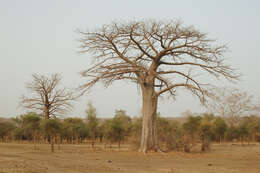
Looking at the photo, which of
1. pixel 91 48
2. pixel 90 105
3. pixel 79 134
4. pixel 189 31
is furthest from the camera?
pixel 79 134

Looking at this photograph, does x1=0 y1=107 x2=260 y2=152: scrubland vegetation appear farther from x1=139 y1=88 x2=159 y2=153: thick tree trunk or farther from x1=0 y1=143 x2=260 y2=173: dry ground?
x1=0 y1=143 x2=260 y2=173: dry ground

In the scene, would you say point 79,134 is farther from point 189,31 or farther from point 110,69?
point 189,31

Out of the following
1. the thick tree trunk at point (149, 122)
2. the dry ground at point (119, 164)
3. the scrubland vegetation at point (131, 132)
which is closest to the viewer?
the dry ground at point (119, 164)

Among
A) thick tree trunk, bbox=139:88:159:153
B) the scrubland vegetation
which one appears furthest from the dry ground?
the scrubland vegetation

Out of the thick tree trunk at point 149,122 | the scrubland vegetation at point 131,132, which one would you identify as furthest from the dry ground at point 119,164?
the scrubland vegetation at point 131,132

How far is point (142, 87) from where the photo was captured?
575 inches

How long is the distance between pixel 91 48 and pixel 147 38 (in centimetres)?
287

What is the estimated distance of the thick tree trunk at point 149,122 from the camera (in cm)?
1391

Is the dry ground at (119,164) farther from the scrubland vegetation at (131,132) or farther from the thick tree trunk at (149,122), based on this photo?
the scrubland vegetation at (131,132)

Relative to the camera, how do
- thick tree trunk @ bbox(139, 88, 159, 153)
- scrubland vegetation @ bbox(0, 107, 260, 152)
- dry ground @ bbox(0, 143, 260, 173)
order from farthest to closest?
scrubland vegetation @ bbox(0, 107, 260, 152) → thick tree trunk @ bbox(139, 88, 159, 153) → dry ground @ bbox(0, 143, 260, 173)

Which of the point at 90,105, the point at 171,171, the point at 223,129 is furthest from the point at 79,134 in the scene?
the point at 171,171

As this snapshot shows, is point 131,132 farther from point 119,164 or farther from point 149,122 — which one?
point 119,164

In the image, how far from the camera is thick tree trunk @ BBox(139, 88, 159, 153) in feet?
45.6

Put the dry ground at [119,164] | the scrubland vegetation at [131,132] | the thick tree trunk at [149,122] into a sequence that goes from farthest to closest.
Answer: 1. the scrubland vegetation at [131,132]
2. the thick tree trunk at [149,122]
3. the dry ground at [119,164]
